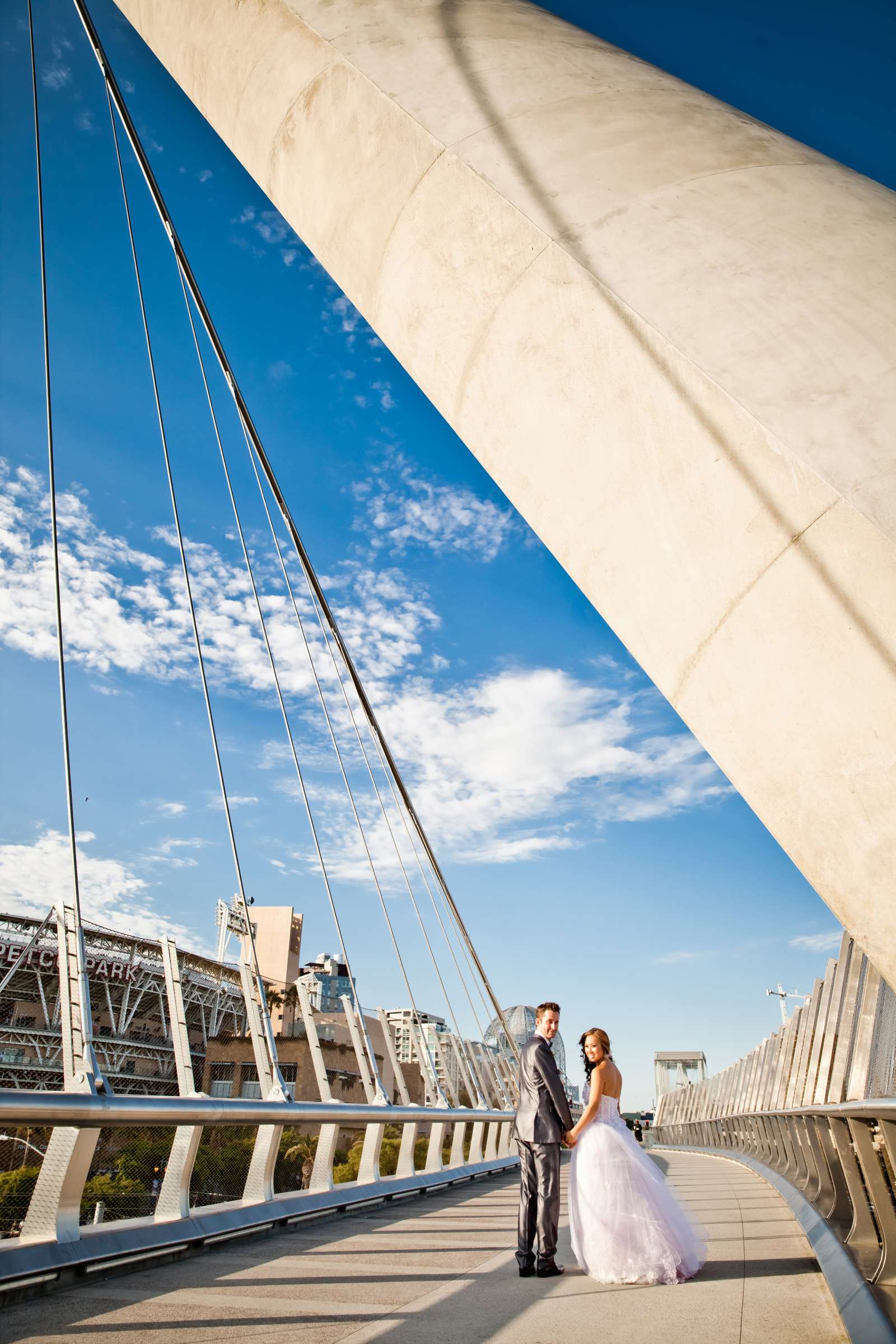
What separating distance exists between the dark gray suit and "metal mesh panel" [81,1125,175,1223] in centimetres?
181

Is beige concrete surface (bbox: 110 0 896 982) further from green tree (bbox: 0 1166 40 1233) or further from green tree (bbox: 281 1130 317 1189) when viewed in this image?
green tree (bbox: 281 1130 317 1189)

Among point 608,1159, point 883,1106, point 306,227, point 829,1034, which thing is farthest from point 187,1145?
point 306,227

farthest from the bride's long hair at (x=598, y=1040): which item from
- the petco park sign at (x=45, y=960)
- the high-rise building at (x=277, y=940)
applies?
the high-rise building at (x=277, y=940)

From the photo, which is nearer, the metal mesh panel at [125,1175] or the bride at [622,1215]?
the metal mesh panel at [125,1175]

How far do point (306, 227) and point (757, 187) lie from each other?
4.88 feet

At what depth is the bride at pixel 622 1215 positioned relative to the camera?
4.39 meters

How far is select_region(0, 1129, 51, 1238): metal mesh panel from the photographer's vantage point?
3510 millimetres

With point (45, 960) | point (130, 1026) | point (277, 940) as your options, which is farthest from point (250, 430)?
point (277, 940)

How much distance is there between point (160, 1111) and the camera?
3584 mm

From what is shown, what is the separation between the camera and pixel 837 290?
5.63 ft

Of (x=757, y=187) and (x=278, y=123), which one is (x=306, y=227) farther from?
(x=757, y=187)

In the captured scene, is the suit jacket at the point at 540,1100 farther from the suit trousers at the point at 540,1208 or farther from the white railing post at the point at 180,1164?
the white railing post at the point at 180,1164

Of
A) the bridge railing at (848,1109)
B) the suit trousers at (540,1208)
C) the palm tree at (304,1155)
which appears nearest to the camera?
the bridge railing at (848,1109)

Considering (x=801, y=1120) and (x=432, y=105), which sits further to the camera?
(x=801, y=1120)
